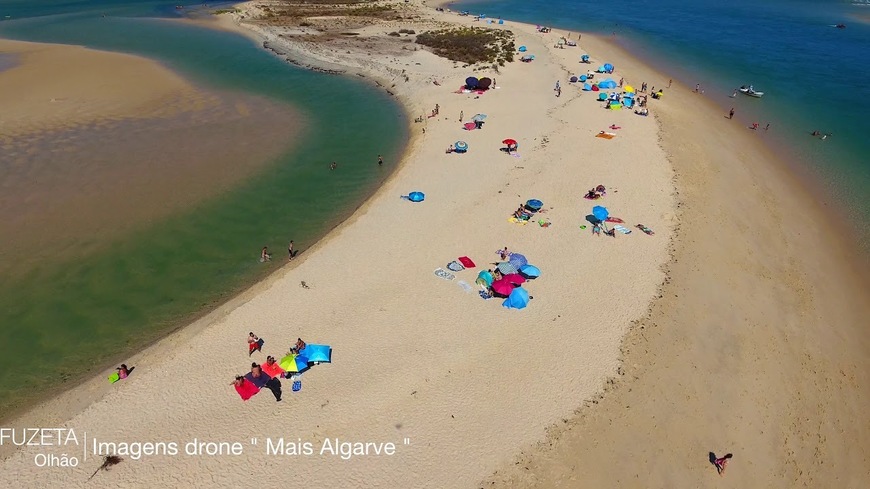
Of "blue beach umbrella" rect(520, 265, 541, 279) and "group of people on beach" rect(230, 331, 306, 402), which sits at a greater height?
A: "blue beach umbrella" rect(520, 265, 541, 279)

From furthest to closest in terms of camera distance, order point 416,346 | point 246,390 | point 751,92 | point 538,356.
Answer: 1. point 751,92
2. point 416,346
3. point 538,356
4. point 246,390

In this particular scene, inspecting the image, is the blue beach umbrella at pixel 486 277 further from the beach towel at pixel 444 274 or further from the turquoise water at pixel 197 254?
the turquoise water at pixel 197 254

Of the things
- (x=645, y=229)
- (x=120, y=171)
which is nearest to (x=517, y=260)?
(x=645, y=229)

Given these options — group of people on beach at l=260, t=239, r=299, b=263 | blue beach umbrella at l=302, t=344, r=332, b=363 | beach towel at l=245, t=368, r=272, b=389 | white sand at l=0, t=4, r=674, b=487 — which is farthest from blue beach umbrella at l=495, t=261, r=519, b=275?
beach towel at l=245, t=368, r=272, b=389

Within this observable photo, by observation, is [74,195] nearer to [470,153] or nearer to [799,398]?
[470,153]

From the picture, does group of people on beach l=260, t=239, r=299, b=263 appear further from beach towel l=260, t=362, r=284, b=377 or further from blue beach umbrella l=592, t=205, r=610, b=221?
blue beach umbrella l=592, t=205, r=610, b=221

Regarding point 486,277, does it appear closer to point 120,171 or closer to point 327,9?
point 120,171
